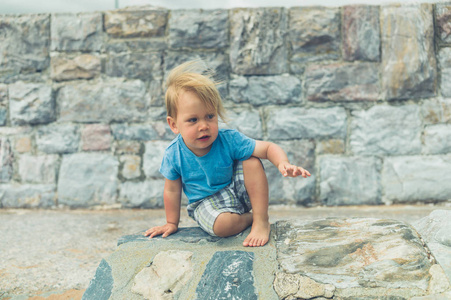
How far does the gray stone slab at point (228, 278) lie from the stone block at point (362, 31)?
215 cm

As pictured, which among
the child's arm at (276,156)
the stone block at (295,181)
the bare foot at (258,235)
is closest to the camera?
the child's arm at (276,156)

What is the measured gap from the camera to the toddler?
5.70 feet

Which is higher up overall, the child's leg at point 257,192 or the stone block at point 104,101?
the stone block at point 104,101

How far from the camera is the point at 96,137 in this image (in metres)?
3.39

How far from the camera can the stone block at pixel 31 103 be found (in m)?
3.40

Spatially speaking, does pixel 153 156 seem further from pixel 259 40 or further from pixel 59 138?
pixel 259 40

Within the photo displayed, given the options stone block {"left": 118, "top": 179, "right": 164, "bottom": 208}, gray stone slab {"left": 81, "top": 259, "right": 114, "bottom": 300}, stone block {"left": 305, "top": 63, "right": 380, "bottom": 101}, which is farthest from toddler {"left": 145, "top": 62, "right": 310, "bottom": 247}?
stone block {"left": 305, "top": 63, "right": 380, "bottom": 101}

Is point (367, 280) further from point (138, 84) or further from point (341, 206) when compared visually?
point (138, 84)

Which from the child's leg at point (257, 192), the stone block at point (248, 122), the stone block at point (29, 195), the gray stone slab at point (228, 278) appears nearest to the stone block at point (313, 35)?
the stone block at point (248, 122)

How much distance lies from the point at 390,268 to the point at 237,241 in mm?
652

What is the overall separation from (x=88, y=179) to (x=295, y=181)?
1.72m

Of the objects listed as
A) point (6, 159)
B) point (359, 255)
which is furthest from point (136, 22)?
point (359, 255)

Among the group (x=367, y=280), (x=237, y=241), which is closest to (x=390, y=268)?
(x=367, y=280)

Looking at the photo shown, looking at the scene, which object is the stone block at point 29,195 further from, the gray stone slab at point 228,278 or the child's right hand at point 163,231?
the gray stone slab at point 228,278
